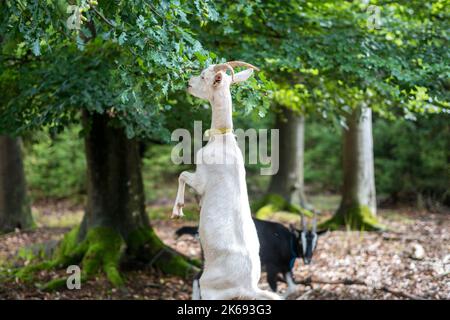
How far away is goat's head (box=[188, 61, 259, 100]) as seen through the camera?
3.85 metres

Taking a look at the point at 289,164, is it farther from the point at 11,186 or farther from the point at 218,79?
the point at 218,79

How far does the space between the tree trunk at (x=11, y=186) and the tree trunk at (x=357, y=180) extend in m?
6.79

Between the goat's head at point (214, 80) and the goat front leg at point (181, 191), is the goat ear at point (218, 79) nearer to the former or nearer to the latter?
the goat's head at point (214, 80)

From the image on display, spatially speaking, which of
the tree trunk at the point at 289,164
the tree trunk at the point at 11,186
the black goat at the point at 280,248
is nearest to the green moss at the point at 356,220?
the tree trunk at the point at 289,164

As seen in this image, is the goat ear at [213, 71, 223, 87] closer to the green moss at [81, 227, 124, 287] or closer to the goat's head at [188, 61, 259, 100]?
the goat's head at [188, 61, 259, 100]

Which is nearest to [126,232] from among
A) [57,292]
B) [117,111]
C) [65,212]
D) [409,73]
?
[57,292]

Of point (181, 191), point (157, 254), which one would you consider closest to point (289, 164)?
point (157, 254)

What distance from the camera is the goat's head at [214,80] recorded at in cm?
385

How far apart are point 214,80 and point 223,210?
871 millimetres

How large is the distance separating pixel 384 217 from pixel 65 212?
29.9 ft

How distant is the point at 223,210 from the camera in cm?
380

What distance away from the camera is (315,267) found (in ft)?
30.1

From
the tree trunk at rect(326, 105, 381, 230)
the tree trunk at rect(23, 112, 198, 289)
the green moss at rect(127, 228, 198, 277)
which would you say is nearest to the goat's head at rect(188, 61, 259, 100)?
the tree trunk at rect(23, 112, 198, 289)
